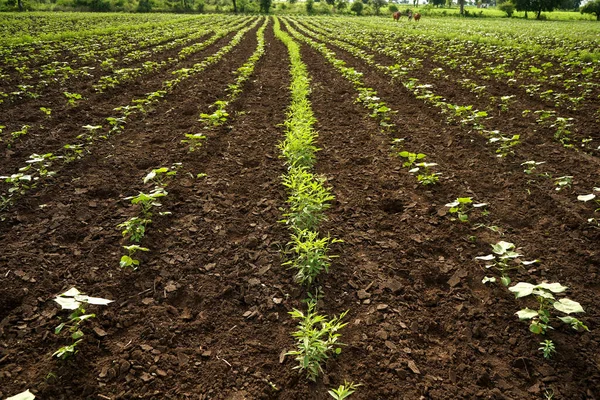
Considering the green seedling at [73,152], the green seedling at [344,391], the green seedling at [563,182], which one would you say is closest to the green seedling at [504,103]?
the green seedling at [563,182]

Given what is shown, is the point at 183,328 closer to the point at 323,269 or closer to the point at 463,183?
the point at 323,269

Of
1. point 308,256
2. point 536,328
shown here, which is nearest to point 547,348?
point 536,328

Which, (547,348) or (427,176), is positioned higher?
(427,176)

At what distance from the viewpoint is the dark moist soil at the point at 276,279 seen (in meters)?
2.12

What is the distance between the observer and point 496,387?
6.73 ft

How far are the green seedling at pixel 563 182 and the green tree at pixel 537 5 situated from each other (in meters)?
60.4

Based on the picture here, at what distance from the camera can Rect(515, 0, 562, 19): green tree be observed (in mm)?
48791

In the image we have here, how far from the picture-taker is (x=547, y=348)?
2.19m

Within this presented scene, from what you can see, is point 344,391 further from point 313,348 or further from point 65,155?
point 65,155

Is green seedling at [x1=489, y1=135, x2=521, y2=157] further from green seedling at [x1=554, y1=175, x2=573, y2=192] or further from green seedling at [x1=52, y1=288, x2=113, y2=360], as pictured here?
green seedling at [x1=52, y1=288, x2=113, y2=360]

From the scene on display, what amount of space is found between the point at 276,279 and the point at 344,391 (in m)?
1.20

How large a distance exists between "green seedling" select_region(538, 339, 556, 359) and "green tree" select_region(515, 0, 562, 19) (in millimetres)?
63019

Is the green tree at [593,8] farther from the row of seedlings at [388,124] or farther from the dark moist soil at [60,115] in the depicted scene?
the dark moist soil at [60,115]

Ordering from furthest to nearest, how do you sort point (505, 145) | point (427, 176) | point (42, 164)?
point (505, 145)
point (42, 164)
point (427, 176)
